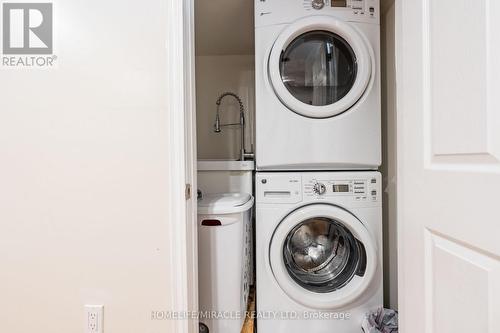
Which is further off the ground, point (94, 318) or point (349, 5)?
point (349, 5)

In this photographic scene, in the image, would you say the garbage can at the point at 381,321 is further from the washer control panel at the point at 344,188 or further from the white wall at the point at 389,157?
the washer control panel at the point at 344,188

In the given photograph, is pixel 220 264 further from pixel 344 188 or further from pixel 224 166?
pixel 344 188

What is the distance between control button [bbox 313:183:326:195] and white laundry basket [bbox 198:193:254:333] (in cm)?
39

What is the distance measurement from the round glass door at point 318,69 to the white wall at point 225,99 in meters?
0.81

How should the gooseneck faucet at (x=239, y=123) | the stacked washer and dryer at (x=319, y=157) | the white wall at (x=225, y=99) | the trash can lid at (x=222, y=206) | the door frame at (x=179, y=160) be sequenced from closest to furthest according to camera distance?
1. the door frame at (x=179, y=160)
2. the trash can lid at (x=222, y=206)
3. the stacked washer and dryer at (x=319, y=157)
4. the gooseneck faucet at (x=239, y=123)
5. the white wall at (x=225, y=99)

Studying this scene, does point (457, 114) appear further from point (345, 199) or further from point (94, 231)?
point (94, 231)

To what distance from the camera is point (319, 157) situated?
1.29 m

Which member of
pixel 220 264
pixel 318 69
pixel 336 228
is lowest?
pixel 220 264

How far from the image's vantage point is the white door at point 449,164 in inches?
19.3

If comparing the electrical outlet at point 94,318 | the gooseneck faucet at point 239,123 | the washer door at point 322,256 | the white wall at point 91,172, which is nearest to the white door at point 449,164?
the washer door at point 322,256

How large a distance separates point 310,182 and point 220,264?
60 cm

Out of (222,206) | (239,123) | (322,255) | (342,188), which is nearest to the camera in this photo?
(222,206)

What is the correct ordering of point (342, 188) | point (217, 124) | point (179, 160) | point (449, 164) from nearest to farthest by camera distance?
1. point (449, 164)
2. point (179, 160)
3. point (342, 188)
4. point (217, 124)

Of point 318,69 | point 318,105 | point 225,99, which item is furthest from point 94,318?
point 225,99
